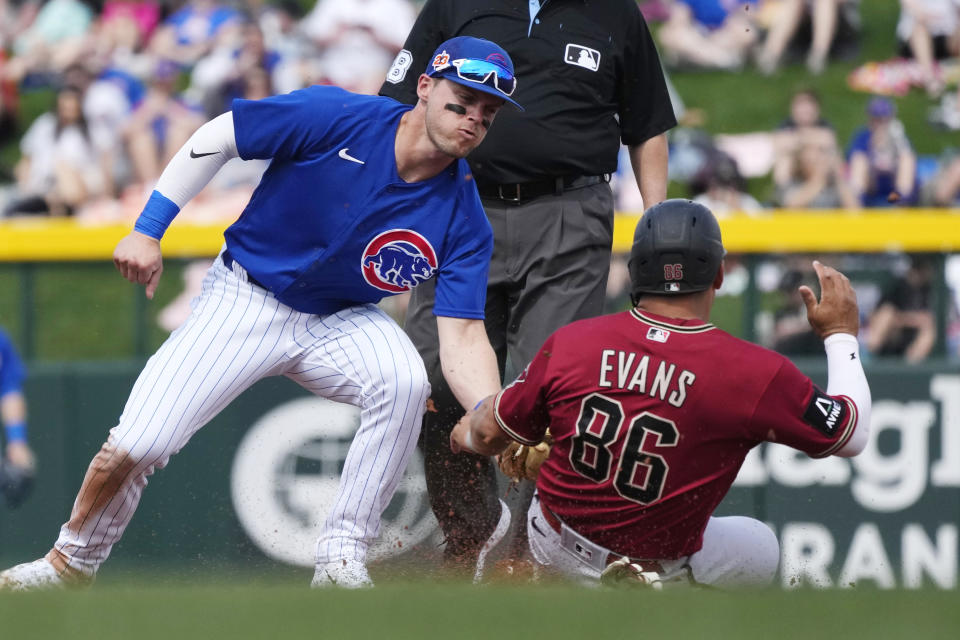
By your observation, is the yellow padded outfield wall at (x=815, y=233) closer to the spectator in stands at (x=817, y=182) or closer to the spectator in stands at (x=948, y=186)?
the spectator in stands at (x=817, y=182)

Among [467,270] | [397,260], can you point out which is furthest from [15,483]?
[467,270]

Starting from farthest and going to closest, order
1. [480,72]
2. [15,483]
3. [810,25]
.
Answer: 1. [810,25]
2. [15,483]
3. [480,72]

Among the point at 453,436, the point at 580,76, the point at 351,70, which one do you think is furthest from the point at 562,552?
the point at 351,70

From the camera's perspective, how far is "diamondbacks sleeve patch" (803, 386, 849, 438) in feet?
13.4

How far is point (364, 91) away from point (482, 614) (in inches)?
307

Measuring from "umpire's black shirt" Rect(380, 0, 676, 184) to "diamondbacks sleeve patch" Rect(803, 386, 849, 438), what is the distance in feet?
5.31

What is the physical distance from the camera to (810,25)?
12.4m

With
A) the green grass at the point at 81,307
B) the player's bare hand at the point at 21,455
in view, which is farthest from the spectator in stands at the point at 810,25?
the player's bare hand at the point at 21,455

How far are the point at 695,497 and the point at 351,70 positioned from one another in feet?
23.3

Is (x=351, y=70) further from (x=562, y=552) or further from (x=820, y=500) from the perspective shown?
(x=562, y=552)

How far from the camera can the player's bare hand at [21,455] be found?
7.95m

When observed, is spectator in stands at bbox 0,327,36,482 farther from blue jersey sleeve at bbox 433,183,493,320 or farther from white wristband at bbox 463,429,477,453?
white wristband at bbox 463,429,477,453

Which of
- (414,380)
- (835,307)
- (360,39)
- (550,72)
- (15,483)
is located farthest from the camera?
(360,39)

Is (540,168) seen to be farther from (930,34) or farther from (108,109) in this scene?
(930,34)
